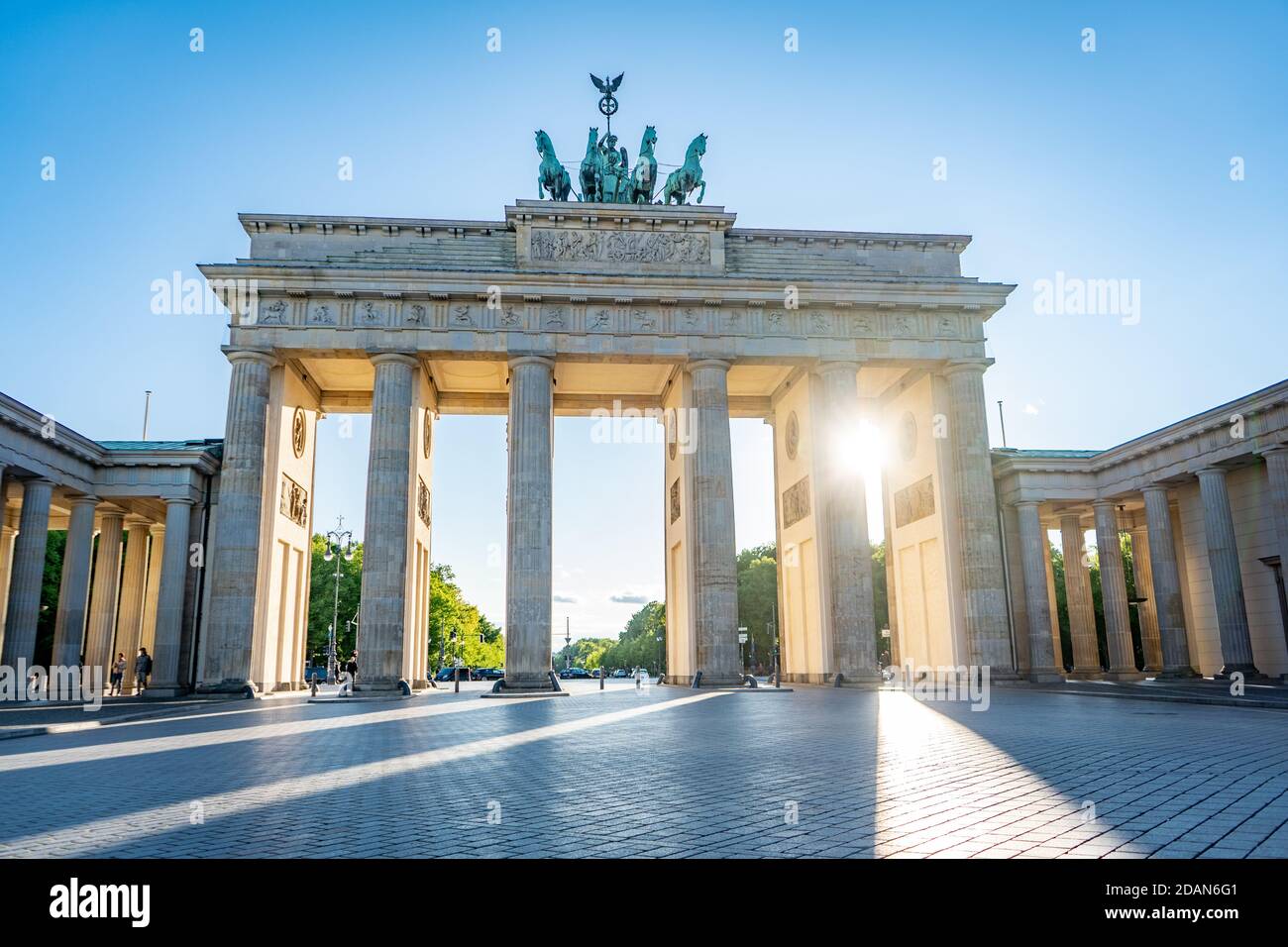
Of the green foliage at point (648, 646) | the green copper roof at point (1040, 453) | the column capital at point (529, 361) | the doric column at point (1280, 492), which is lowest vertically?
the green foliage at point (648, 646)

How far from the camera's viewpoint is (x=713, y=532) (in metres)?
33.3

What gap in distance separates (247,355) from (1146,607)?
40.6 metres

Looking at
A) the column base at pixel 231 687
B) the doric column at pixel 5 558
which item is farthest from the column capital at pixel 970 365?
the doric column at pixel 5 558

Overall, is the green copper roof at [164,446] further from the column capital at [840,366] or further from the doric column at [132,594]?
the column capital at [840,366]

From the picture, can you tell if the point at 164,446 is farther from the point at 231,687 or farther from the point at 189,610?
the point at 231,687

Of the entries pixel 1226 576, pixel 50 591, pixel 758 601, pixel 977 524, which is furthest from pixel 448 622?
pixel 1226 576

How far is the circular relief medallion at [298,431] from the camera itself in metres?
36.8

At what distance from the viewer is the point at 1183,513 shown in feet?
124

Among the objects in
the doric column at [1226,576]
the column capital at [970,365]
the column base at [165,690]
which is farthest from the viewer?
the column capital at [970,365]

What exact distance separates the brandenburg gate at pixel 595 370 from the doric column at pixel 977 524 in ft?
0.28

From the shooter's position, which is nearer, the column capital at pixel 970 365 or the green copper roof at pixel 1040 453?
the column capital at pixel 970 365

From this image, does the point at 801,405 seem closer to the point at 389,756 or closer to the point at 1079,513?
the point at 1079,513

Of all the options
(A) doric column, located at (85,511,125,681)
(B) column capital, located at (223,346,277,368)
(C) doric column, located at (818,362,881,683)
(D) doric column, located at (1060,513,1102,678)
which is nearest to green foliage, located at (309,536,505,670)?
(A) doric column, located at (85,511,125,681)

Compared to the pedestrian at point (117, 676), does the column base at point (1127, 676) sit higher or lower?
lower
